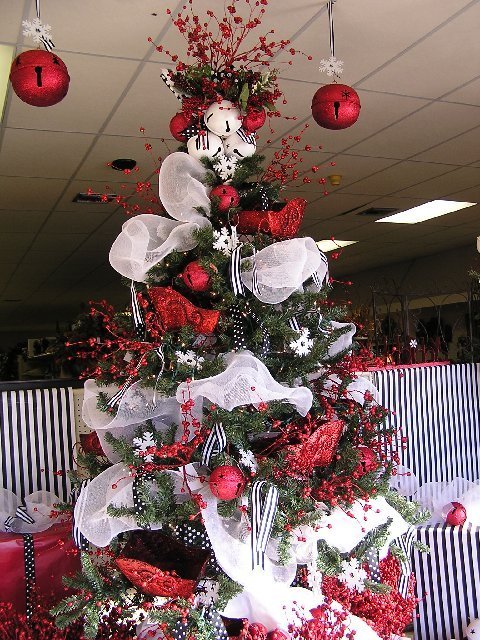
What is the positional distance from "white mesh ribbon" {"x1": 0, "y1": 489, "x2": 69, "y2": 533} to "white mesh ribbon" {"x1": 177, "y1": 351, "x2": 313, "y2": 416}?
0.89 metres

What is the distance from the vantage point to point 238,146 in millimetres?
1541

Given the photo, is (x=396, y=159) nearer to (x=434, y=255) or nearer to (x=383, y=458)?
(x=383, y=458)

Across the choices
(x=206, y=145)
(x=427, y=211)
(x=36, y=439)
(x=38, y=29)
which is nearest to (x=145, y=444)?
(x=206, y=145)

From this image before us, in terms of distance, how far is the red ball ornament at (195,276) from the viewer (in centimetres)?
134

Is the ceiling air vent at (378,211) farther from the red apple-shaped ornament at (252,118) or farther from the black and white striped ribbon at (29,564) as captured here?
the black and white striped ribbon at (29,564)

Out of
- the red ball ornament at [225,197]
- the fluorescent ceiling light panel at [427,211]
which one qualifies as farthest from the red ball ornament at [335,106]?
the fluorescent ceiling light panel at [427,211]

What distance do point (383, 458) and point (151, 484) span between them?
1.82 feet

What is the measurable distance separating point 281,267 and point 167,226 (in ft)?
1.05

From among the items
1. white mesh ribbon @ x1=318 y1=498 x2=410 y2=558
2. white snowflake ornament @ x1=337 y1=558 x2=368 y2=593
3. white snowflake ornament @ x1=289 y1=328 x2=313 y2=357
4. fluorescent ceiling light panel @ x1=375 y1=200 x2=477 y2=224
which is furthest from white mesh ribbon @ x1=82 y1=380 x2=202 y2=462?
fluorescent ceiling light panel @ x1=375 y1=200 x2=477 y2=224

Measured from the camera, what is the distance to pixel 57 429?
7.20ft

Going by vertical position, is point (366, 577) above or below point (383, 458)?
below

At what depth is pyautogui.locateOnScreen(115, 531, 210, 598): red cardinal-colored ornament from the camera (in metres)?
1.28

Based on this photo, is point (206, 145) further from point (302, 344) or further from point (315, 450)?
point (315, 450)

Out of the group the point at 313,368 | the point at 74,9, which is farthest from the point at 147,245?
the point at 74,9
